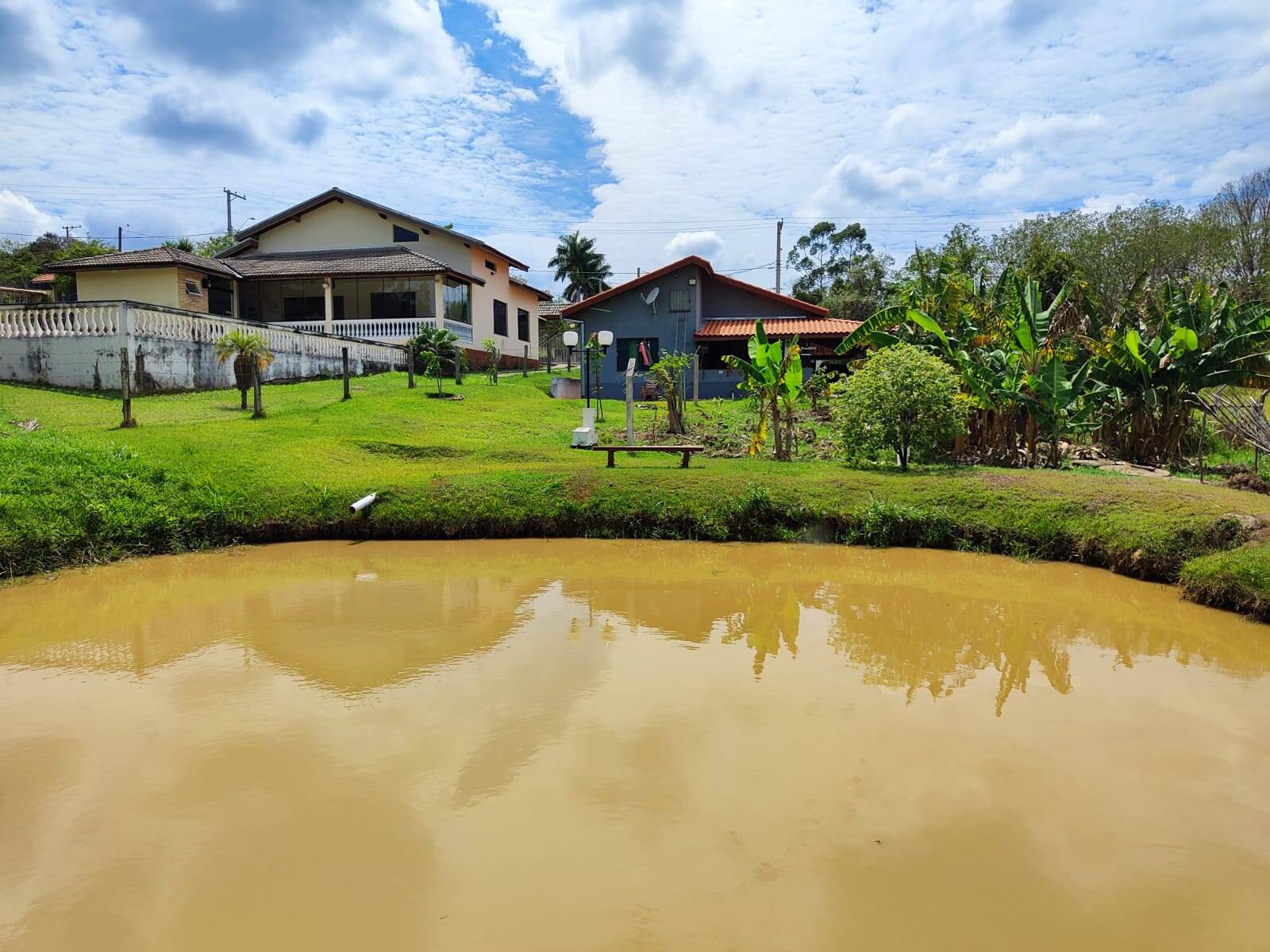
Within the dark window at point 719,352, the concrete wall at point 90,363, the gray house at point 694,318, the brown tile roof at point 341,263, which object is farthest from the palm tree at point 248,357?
the dark window at point 719,352

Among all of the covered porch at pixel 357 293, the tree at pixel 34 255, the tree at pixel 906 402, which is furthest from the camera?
the tree at pixel 34 255

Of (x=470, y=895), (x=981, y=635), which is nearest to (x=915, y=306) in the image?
(x=981, y=635)

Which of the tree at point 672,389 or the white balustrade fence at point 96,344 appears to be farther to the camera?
the white balustrade fence at point 96,344

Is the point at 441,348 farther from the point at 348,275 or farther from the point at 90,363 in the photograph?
the point at 90,363

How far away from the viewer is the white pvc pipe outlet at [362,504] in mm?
10320

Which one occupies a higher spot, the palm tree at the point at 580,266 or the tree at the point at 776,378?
the palm tree at the point at 580,266

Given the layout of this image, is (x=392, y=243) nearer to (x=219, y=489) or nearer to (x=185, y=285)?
(x=185, y=285)

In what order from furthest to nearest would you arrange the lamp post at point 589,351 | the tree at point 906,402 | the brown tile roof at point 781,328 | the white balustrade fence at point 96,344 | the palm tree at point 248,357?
1. the brown tile roof at point 781,328
2. the lamp post at point 589,351
3. the white balustrade fence at point 96,344
4. the palm tree at point 248,357
5. the tree at point 906,402

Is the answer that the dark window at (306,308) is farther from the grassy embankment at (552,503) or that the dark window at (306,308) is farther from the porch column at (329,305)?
the grassy embankment at (552,503)

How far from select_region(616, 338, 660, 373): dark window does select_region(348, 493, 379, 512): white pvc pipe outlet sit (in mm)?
16436

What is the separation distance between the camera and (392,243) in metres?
31.5

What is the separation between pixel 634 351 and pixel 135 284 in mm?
17086

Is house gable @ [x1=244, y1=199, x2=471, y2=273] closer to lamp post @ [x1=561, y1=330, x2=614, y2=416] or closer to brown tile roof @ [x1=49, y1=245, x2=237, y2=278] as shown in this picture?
brown tile roof @ [x1=49, y1=245, x2=237, y2=278]

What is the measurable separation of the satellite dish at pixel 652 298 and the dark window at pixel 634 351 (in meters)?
0.98
